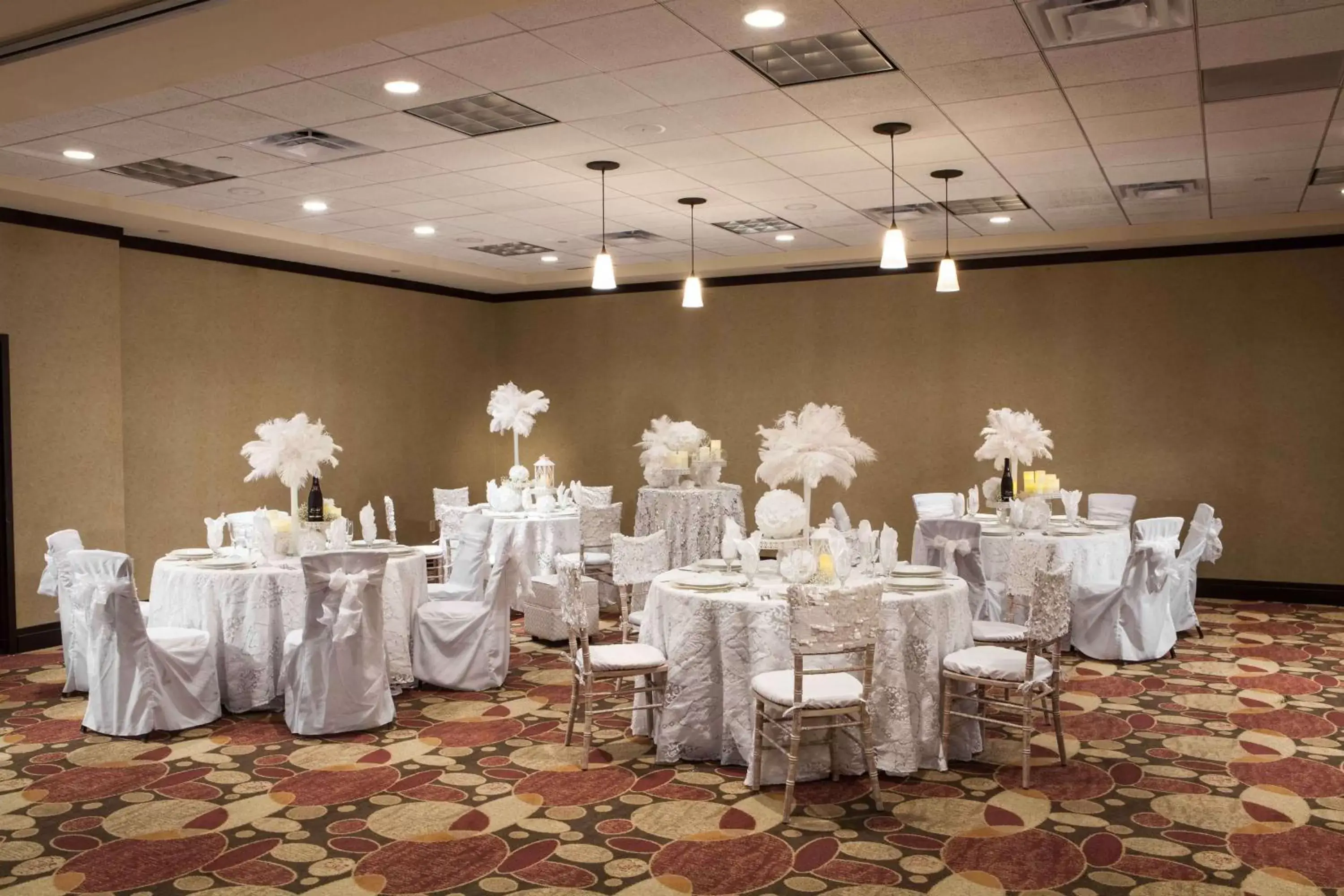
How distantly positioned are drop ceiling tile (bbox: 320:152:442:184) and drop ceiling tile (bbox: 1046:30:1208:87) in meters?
3.75

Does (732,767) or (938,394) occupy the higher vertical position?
(938,394)

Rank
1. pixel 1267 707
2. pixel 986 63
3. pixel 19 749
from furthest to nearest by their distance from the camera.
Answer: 1. pixel 1267 707
2. pixel 19 749
3. pixel 986 63

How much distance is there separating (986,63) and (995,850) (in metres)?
3.34

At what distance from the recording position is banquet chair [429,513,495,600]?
7.20 metres

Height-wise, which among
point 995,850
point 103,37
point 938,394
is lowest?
point 995,850

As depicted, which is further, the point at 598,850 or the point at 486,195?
the point at 486,195

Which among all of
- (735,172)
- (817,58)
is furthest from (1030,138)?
(817,58)

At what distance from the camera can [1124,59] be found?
4.83m

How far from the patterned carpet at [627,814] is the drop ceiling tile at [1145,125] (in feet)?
10.6

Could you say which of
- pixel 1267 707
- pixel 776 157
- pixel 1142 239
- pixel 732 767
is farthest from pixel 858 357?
pixel 732 767

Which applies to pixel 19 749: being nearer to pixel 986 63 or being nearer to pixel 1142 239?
pixel 986 63

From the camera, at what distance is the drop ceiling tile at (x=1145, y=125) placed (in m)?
5.77

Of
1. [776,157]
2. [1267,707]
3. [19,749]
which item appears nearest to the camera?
[19,749]

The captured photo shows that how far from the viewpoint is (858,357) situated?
11234 millimetres
